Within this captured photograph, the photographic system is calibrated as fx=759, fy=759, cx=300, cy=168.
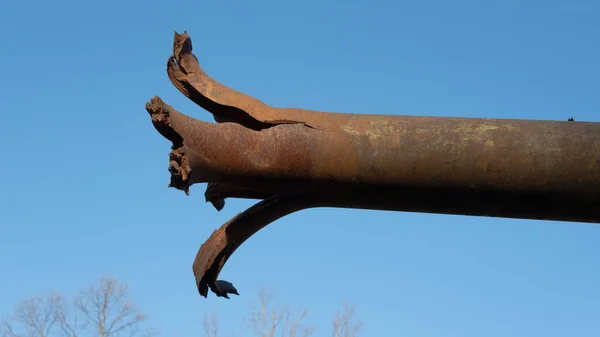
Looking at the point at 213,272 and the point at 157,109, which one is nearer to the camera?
the point at 157,109

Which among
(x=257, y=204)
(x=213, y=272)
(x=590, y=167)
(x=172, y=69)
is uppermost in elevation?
(x=172, y=69)

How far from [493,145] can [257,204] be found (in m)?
Answer: 0.96

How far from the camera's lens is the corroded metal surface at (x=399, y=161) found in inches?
109

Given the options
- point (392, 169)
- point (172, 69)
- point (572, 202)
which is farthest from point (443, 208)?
point (172, 69)

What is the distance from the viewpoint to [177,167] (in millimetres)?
2797

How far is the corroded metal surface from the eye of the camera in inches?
109

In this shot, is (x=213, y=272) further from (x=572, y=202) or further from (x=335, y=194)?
(x=572, y=202)

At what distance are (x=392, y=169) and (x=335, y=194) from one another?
0.25 m

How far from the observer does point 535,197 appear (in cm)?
Answer: 276

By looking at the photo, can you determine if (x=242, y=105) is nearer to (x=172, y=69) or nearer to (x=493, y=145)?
(x=172, y=69)

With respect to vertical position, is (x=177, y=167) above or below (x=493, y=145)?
below

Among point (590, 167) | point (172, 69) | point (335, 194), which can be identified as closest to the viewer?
point (590, 167)

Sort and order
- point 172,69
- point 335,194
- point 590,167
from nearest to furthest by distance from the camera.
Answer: point 590,167 → point 335,194 → point 172,69

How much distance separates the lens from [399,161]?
9.23 ft
